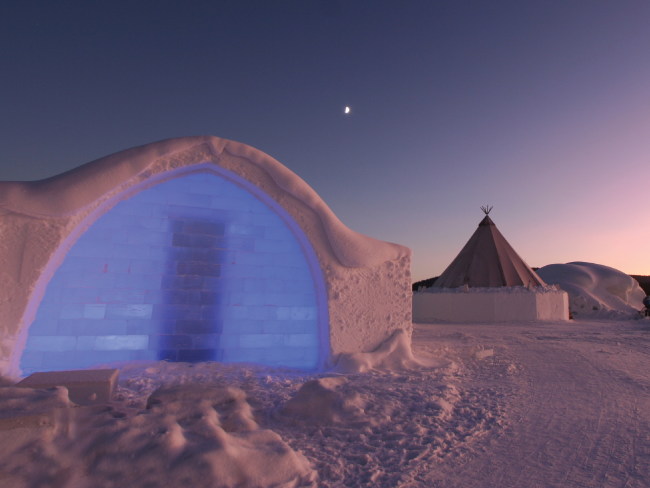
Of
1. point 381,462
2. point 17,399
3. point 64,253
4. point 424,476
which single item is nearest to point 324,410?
point 381,462

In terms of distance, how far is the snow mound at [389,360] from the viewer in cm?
459

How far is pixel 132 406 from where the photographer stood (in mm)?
2994

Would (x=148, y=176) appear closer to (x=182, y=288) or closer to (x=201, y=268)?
(x=201, y=268)

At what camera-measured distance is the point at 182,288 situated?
4.96m

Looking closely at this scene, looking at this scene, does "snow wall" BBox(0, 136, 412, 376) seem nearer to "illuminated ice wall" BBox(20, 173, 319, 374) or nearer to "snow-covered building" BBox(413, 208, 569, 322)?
"illuminated ice wall" BBox(20, 173, 319, 374)

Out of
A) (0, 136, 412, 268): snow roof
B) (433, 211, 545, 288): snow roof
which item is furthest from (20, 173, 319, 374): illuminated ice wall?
(433, 211, 545, 288): snow roof

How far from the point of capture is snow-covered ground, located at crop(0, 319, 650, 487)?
1849 millimetres

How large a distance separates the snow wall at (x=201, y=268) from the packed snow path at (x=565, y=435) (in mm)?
1945

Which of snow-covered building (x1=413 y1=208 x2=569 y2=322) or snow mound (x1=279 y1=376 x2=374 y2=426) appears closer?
snow mound (x1=279 y1=376 x2=374 y2=426)

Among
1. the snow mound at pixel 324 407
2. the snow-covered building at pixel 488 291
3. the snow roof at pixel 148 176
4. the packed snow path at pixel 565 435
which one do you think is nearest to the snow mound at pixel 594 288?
the snow-covered building at pixel 488 291

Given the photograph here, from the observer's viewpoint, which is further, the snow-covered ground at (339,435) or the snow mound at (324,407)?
the snow mound at (324,407)

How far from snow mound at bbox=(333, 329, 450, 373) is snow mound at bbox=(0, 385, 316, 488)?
2.46 meters

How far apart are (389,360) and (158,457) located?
3.46 metres

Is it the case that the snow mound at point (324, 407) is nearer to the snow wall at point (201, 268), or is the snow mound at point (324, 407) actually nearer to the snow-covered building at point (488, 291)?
the snow wall at point (201, 268)
